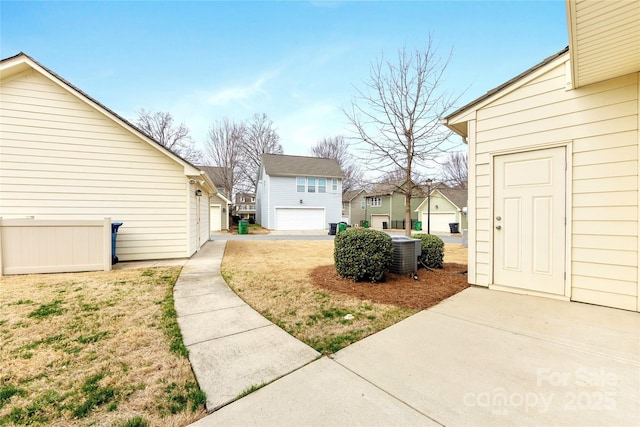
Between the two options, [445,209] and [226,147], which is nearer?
[445,209]

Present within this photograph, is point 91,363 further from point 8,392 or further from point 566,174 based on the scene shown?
point 566,174

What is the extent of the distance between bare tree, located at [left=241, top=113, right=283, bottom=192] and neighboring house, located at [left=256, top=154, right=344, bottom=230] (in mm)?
7322

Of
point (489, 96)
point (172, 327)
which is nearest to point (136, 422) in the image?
point (172, 327)

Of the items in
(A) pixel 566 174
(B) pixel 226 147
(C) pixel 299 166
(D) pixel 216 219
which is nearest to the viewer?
(A) pixel 566 174

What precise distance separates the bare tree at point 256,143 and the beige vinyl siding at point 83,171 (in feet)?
75.4

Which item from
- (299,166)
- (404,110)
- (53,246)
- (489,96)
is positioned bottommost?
(53,246)

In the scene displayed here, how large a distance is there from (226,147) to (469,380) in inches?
1213

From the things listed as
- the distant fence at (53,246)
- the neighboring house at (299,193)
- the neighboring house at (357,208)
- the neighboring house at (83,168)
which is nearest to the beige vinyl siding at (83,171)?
the neighboring house at (83,168)

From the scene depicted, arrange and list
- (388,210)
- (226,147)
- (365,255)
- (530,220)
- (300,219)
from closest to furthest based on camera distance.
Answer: (530,220) → (365,255) → (300,219) → (226,147) → (388,210)

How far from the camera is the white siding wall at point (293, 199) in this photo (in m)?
22.4

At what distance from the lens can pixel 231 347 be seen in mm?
2588

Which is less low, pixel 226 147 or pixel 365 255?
pixel 226 147

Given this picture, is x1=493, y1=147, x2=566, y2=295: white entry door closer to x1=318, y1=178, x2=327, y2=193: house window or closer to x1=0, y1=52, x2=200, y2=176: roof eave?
x1=0, y1=52, x2=200, y2=176: roof eave

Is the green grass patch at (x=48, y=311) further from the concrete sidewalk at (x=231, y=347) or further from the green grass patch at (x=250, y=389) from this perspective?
the green grass patch at (x=250, y=389)
